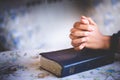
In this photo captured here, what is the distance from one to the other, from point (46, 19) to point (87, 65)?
506 mm

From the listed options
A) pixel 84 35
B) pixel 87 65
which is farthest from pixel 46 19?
pixel 87 65

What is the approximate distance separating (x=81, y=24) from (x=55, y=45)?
0.43m

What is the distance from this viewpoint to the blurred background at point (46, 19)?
117 cm

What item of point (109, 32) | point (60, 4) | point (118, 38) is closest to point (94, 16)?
point (109, 32)

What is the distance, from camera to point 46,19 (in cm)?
126

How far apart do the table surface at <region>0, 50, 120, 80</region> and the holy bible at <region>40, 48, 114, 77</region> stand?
20 millimetres

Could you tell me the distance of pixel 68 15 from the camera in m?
1.32

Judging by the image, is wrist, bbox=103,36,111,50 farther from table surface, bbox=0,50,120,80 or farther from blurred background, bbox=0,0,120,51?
blurred background, bbox=0,0,120,51

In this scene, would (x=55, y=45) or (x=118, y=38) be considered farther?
(x=55, y=45)

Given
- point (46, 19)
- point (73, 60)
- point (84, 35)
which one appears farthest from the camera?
point (46, 19)

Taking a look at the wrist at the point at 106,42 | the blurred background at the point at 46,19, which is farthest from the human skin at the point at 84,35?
the blurred background at the point at 46,19

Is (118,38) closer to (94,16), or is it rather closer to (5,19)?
(94,16)

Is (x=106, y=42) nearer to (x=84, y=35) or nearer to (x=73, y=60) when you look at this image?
(x=84, y=35)

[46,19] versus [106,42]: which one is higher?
[46,19]
